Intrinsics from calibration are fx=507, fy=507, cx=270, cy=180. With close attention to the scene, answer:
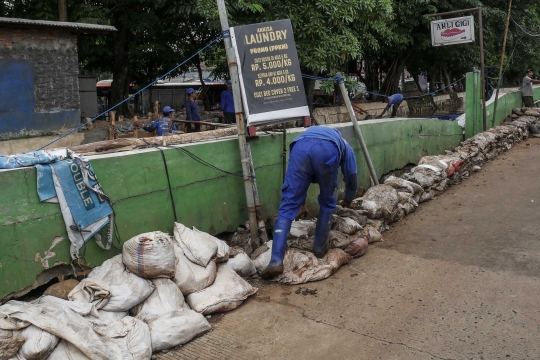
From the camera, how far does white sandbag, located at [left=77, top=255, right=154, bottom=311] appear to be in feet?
11.5

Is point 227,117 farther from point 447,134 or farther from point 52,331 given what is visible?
point 52,331

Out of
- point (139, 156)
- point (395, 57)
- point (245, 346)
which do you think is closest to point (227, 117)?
point (139, 156)

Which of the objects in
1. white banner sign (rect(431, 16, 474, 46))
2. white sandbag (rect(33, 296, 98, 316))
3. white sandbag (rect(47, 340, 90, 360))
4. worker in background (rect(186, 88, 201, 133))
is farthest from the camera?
white banner sign (rect(431, 16, 474, 46))

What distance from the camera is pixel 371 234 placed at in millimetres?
5395

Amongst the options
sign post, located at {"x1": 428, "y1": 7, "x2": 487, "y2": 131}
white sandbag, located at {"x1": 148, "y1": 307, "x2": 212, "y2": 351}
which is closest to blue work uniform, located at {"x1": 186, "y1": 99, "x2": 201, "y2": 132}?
white sandbag, located at {"x1": 148, "y1": 307, "x2": 212, "y2": 351}

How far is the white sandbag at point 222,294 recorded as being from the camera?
12.4 feet

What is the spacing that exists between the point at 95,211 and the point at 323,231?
201 cm

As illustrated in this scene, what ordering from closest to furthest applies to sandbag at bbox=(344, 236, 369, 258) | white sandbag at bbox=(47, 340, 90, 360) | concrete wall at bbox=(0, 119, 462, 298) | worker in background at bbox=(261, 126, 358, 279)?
white sandbag at bbox=(47, 340, 90, 360) → concrete wall at bbox=(0, 119, 462, 298) → worker in background at bbox=(261, 126, 358, 279) → sandbag at bbox=(344, 236, 369, 258)

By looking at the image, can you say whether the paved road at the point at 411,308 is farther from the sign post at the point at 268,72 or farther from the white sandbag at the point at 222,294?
the sign post at the point at 268,72

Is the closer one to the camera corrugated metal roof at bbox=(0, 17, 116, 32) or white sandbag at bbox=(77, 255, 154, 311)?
white sandbag at bbox=(77, 255, 154, 311)

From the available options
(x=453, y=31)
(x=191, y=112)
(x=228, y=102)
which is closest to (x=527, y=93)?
(x=453, y=31)

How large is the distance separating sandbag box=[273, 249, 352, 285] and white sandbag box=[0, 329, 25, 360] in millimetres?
2126

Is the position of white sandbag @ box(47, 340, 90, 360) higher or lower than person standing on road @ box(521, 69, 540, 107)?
lower

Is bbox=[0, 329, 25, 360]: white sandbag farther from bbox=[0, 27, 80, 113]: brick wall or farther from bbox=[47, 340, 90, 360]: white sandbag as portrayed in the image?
bbox=[0, 27, 80, 113]: brick wall
